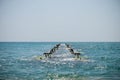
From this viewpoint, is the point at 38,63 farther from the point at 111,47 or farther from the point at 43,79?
the point at 111,47

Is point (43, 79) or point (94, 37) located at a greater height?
point (94, 37)

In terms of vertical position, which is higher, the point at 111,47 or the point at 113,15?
the point at 113,15

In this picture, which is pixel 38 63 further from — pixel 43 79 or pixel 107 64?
pixel 107 64

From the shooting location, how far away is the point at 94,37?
1022 centimetres

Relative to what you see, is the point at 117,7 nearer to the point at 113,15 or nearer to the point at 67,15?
the point at 113,15

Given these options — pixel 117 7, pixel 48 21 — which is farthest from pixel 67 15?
pixel 117 7

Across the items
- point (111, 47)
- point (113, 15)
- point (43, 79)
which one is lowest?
point (43, 79)

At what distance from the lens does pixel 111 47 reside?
10555 millimetres

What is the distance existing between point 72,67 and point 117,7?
5.59 ft

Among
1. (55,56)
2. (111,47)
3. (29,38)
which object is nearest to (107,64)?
(111,47)

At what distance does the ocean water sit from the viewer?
10.0m

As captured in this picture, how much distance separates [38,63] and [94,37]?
1406 mm

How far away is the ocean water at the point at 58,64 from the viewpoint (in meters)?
10.0

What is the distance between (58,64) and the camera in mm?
10109
